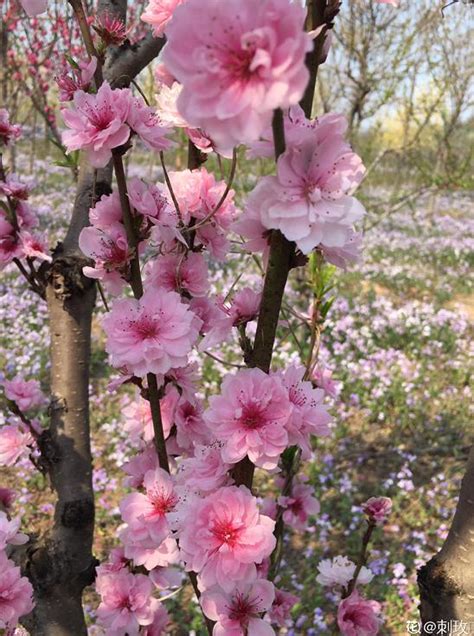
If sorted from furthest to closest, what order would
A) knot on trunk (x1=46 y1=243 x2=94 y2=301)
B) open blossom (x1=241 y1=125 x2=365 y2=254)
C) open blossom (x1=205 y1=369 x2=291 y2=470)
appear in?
knot on trunk (x1=46 y1=243 x2=94 y2=301) < open blossom (x1=205 y1=369 x2=291 y2=470) < open blossom (x1=241 y1=125 x2=365 y2=254)

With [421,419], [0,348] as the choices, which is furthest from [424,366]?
[0,348]

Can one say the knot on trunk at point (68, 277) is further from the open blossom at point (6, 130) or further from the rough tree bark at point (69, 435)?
the open blossom at point (6, 130)

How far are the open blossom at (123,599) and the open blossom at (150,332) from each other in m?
0.77

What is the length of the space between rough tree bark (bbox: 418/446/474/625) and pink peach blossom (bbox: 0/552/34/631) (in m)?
1.00

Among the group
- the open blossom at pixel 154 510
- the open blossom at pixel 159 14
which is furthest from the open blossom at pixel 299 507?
the open blossom at pixel 159 14

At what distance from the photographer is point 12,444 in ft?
5.82

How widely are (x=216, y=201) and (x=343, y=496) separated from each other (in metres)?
3.40

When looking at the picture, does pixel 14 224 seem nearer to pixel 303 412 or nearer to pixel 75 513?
pixel 75 513

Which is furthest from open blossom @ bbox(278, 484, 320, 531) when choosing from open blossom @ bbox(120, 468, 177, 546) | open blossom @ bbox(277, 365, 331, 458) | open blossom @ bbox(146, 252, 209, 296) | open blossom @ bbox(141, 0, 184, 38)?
open blossom @ bbox(141, 0, 184, 38)

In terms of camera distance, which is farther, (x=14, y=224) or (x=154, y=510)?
(x=14, y=224)

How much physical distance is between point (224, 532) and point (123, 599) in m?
0.74

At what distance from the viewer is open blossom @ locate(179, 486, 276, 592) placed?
A: 91 centimetres

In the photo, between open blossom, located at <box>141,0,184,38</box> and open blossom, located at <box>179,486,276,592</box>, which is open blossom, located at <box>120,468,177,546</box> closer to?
open blossom, located at <box>179,486,276,592</box>

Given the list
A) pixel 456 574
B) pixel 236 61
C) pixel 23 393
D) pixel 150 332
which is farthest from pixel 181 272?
pixel 23 393
